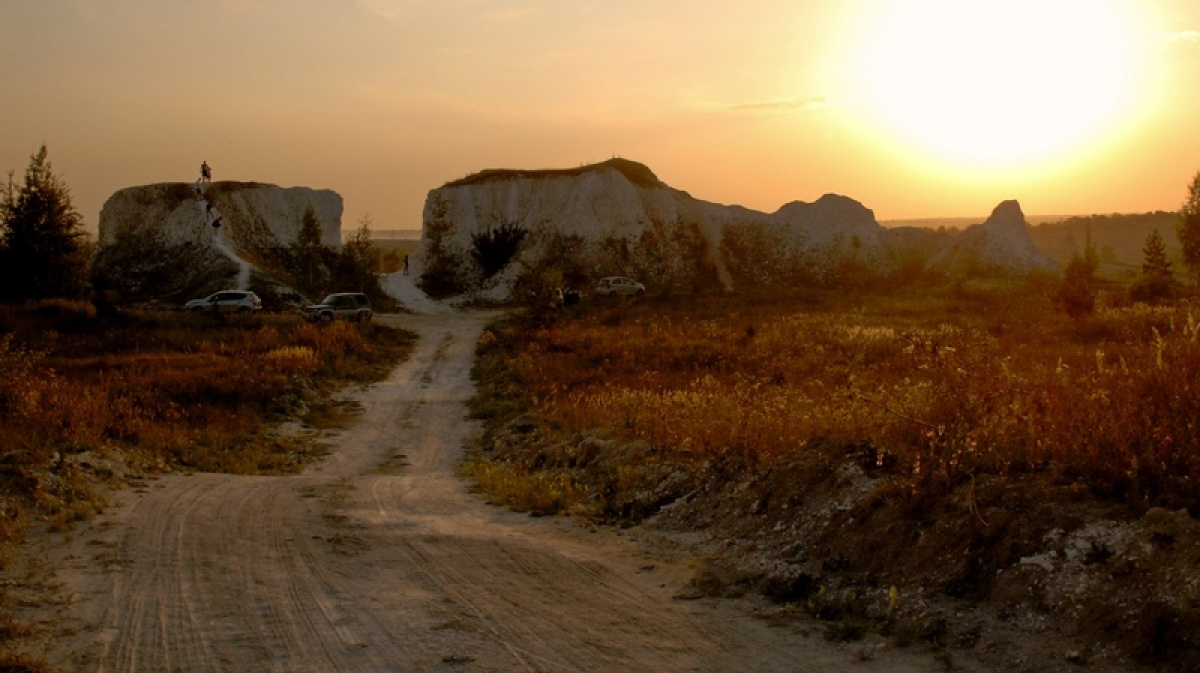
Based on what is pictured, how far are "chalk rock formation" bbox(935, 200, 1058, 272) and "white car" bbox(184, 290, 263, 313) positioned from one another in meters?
53.1

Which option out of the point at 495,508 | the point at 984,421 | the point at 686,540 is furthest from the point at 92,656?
the point at 984,421

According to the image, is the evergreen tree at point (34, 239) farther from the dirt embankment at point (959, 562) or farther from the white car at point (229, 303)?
the dirt embankment at point (959, 562)

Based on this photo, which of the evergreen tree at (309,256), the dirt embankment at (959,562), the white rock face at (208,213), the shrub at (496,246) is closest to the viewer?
the dirt embankment at (959,562)

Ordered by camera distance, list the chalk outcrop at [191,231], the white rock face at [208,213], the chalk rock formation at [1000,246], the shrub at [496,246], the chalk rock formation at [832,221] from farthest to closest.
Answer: the chalk rock formation at [832,221] → the chalk rock formation at [1000,246] → the shrub at [496,246] → the white rock face at [208,213] → the chalk outcrop at [191,231]

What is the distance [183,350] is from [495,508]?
23.1 m

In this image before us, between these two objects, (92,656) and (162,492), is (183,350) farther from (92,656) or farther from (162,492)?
(92,656)

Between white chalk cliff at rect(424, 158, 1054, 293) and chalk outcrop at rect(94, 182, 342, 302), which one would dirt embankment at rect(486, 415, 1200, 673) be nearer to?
chalk outcrop at rect(94, 182, 342, 302)

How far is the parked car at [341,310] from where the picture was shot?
1741 inches

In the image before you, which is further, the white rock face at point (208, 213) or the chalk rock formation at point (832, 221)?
the chalk rock formation at point (832, 221)

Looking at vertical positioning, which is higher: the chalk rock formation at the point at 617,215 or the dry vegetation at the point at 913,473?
the chalk rock formation at the point at 617,215

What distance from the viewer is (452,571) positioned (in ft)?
30.1

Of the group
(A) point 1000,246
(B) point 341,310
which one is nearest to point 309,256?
(B) point 341,310

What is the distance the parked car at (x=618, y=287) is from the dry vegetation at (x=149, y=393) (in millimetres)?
20526

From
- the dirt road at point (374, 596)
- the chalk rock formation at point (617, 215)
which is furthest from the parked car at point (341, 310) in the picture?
the dirt road at point (374, 596)
